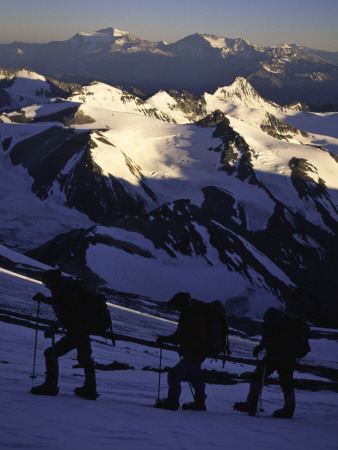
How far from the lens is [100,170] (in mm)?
170500

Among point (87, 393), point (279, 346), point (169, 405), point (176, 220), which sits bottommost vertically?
point (176, 220)

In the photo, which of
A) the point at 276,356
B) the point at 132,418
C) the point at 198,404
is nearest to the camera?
the point at 132,418

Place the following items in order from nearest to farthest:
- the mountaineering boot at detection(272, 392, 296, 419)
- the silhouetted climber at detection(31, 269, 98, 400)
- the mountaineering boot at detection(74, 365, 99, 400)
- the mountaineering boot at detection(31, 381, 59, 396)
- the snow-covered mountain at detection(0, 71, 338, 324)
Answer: the mountaineering boot at detection(31, 381, 59, 396), the silhouetted climber at detection(31, 269, 98, 400), the mountaineering boot at detection(74, 365, 99, 400), the mountaineering boot at detection(272, 392, 296, 419), the snow-covered mountain at detection(0, 71, 338, 324)

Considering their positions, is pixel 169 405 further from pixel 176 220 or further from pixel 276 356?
pixel 176 220

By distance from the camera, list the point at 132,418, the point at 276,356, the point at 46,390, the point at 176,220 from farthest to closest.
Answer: the point at 176,220 < the point at 276,356 < the point at 46,390 < the point at 132,418

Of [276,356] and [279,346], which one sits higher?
[279,346]

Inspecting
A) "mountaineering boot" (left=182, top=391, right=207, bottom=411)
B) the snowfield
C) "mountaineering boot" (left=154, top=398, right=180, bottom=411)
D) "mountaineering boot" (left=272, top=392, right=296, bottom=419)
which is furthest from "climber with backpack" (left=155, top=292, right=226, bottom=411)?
"mountaineering boot" (left=272, top=392, right=296, bottom=419)

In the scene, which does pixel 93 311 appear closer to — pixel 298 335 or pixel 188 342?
pixel 188 342

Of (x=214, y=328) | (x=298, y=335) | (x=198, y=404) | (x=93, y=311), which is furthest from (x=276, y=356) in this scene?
(x=93, y=311)

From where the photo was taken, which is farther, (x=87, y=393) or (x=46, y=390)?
(x=87, y=393)

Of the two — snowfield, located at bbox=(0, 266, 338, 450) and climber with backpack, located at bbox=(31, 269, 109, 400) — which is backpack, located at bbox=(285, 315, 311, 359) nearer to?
snowfield, located at bbox=(0, 266, 338, 450)

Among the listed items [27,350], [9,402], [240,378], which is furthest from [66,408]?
[240,378]

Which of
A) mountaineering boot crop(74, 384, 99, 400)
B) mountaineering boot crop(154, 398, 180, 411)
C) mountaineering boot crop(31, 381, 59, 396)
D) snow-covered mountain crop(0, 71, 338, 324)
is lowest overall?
snow-covered mountain crop(0, 71, 338, 324)

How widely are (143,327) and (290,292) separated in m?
55.9
